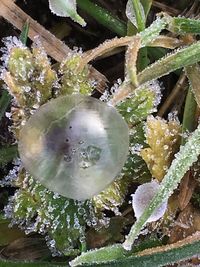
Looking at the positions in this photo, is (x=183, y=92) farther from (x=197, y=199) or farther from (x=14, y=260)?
(x=14, y=260)

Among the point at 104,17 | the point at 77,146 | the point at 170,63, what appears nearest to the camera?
the point at 77,146

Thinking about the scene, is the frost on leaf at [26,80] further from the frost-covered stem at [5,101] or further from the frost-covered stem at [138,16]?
the frost-covered stem at [138,16]

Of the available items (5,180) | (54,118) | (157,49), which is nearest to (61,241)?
(5,180)

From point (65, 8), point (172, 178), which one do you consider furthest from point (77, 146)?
point (65, 8)

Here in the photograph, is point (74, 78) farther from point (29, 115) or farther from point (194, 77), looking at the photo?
point (194, 77)

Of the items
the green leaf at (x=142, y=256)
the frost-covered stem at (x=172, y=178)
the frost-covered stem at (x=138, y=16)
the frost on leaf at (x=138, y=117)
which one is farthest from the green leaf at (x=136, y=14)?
the green leaf at (x=142, y=256)

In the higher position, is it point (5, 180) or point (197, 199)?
point (197, 199)

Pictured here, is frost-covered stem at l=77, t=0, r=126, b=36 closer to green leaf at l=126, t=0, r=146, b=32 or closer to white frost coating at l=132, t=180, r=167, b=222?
green leaf at l=126, t=0, r=146, b=32
